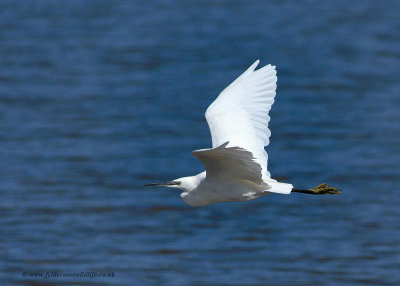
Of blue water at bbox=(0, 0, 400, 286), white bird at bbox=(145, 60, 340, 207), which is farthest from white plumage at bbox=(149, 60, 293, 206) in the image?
blue water at bbox=(0, 0, 400, 286)

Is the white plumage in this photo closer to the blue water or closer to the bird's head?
the bird's head

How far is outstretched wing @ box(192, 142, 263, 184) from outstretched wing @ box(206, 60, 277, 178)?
0.82 meters

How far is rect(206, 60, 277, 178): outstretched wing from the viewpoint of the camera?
7.29m

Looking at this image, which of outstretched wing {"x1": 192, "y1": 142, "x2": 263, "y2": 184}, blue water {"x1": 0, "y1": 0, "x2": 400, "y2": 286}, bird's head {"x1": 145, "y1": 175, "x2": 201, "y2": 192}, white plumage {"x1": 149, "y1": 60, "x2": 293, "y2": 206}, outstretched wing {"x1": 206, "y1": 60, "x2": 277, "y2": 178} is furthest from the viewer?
blue water {"x1": 0, "y1": 0, "x2": 400, "y2": 286}

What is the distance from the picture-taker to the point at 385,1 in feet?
70.7

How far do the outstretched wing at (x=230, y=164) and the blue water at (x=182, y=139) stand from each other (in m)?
3.08

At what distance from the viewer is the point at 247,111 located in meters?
7.45

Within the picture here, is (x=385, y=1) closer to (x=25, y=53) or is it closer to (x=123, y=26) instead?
(x=123, y=26)

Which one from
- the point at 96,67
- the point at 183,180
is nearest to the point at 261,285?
the point at 183,180

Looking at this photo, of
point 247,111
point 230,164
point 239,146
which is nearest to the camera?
point 230,164

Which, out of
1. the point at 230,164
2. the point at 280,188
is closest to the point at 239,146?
the point at 280,188

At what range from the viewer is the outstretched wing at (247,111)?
287 inches

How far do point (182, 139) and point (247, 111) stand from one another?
20.0ft

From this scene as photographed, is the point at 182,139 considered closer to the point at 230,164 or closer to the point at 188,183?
the point at 188,183
